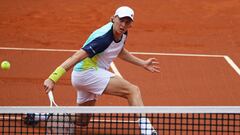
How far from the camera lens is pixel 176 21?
693 inches

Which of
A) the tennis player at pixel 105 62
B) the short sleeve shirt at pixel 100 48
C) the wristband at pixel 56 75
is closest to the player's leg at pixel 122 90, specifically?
the tennis player at pixel 105 62

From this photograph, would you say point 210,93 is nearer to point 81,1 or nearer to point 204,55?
point 204,55

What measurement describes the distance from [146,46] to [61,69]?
24.5 feet

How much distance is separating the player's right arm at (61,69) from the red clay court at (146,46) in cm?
291

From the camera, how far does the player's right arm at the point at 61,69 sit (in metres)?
7.97

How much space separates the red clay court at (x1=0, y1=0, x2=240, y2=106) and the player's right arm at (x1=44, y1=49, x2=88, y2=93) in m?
2.91

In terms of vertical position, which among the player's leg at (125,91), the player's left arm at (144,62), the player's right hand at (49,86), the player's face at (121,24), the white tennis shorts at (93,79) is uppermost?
the player's face at (121,24)

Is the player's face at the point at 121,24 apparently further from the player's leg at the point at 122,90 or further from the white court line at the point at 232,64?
the white court line at the point at 232,64

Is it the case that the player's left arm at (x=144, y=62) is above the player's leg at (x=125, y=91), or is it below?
above

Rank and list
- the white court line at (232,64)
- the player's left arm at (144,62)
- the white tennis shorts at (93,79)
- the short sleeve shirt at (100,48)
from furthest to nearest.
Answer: the white court line at (232,64) < the player's left arm at (144,62) < the white tennis shorts at (93,79) < the short sleeve shirt at (100,48)

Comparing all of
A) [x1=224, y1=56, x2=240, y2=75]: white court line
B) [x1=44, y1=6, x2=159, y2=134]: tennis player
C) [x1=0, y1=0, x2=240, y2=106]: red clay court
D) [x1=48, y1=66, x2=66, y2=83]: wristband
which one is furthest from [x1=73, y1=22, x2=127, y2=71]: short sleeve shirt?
[x1=224, y1=56, x2=240, y2=75]: white court line

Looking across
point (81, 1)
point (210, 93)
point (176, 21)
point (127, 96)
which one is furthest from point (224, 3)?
point (127, 96)

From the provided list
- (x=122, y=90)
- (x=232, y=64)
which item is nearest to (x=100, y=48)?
(x=122, y=90)

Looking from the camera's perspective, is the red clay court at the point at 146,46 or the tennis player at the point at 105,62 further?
the red clay court at the point at 146,46
